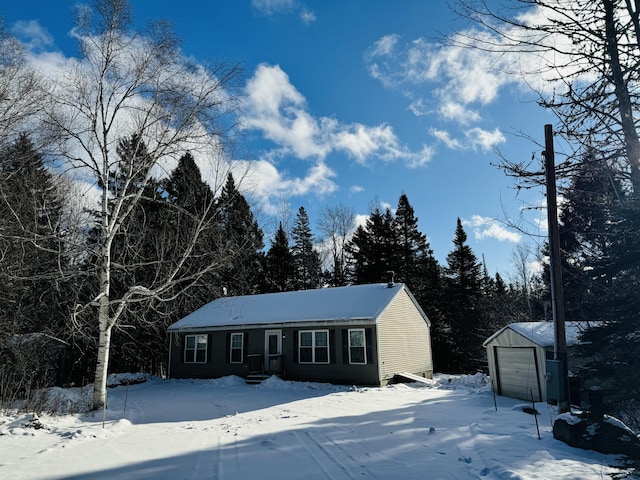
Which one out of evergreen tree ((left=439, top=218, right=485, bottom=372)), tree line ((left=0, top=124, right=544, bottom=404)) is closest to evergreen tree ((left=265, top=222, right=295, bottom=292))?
tree line ((left=0, top=124, right=544, bottom=404))

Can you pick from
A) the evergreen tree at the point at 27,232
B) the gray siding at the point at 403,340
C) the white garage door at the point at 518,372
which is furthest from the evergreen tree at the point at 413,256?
the evergreen tree at the point at 27,232

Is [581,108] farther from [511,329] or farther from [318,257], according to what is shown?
[318,257]

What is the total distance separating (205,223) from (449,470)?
984 centimetres

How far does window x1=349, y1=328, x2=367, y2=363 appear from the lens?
58.2 feet

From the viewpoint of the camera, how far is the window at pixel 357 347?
17.8m

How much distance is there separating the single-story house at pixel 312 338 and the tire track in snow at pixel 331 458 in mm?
10350

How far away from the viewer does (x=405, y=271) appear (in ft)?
110

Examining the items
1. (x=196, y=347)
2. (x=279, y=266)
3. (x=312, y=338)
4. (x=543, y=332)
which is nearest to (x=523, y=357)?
(x=543, y=332)

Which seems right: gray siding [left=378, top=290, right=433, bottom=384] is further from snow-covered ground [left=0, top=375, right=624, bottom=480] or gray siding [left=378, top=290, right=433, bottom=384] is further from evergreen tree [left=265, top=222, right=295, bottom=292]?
evergreen tree [left=265, top=222, right=295, bottom=292]

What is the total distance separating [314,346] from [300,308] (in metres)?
2.29

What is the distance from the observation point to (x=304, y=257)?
3844cm

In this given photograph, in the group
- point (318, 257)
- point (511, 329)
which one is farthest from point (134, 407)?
point (318, 257)

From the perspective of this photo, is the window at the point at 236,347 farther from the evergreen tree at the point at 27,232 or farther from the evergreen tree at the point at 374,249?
the evergreen tree at the point at 374,249

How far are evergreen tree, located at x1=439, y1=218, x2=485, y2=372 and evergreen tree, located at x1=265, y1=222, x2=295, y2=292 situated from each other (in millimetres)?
13348
